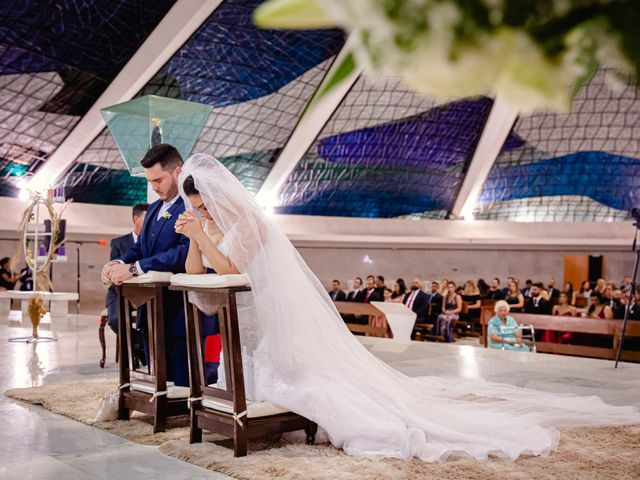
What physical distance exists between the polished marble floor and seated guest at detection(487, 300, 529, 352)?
1.56 ft

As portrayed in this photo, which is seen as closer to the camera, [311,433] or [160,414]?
[311,433]

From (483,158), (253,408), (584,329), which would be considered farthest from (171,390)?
(483,158)

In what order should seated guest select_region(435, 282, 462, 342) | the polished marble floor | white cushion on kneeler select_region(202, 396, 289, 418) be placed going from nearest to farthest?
1. the polished marble floor
2. white cushion on kneeler select_region(202, 396, 289, 418)
3. seated guest select_region(435, 282, 462, 342)

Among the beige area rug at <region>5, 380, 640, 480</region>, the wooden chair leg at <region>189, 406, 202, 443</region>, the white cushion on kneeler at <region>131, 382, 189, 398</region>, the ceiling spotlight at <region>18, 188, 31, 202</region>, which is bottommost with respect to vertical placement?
the beige area rug at <region>5, 380, 640, 480</region>

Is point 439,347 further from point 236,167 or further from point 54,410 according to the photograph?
point 236,167

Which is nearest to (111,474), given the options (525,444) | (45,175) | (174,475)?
(174,475)

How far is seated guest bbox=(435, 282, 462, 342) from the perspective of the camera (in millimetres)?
15086

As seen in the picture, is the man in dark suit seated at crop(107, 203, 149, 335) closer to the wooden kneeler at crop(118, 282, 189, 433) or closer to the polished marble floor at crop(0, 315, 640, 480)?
the polished marble floor at crop(0, 315, 640, 480)

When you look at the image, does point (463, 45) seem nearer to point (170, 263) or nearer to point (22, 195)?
point (170, 263)

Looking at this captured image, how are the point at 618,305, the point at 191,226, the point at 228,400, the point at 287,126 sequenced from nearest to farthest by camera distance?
the point at 228,400
the point at 191,226
the point at 618,305
the point at 287,126

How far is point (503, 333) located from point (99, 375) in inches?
224

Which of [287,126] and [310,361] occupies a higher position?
[287,126]

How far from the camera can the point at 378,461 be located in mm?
4113

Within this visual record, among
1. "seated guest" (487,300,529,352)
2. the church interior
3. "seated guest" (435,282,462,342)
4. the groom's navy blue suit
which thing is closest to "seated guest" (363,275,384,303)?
the church interior
